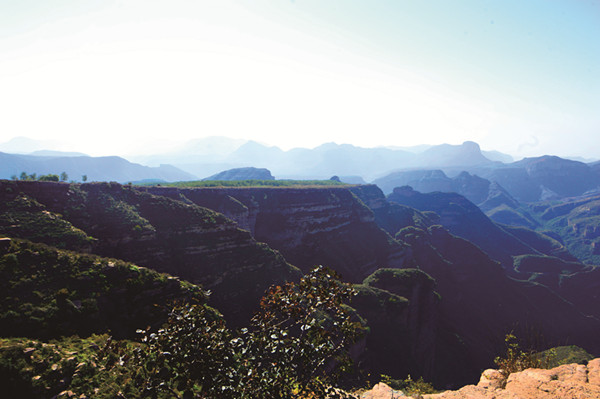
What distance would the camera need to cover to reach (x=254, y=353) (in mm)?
9828

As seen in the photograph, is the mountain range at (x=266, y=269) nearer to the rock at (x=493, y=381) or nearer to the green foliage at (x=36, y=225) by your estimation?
the green foliage at (x=36, y=225)

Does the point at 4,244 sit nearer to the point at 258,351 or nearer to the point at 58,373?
the point at 58,373

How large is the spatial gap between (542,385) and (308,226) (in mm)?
79657

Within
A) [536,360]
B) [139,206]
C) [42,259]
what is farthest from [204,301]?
[536,360]

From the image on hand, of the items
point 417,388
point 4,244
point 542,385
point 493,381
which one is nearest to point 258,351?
point 542,385

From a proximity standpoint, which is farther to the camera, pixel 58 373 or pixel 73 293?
pixel 73 293

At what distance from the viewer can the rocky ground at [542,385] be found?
11.3 metres

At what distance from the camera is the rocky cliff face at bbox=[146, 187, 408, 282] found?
80750 mm

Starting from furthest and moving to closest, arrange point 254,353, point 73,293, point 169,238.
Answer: point 169,238, point 73,293, point 254,353

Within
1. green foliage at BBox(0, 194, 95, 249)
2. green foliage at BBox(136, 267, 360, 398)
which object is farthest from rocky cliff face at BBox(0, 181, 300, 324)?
green foliage at BBox(136, 267, 360, 398)

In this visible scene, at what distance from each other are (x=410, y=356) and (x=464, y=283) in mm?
56477

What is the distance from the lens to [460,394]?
14.3 metres

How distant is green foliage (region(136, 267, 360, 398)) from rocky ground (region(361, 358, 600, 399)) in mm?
8995

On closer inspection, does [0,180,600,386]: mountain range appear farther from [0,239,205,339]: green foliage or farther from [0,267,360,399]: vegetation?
[0,267,360,399]: vegetation
